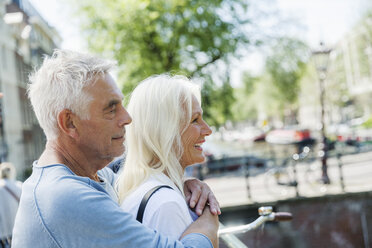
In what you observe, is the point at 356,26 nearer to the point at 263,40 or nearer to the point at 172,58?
the point at 263,40

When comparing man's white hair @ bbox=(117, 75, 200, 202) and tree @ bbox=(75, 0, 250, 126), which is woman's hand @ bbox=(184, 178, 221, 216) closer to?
man's white hair @ bbox=(117, 75, 200, 202)

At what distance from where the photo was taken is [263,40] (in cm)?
1576

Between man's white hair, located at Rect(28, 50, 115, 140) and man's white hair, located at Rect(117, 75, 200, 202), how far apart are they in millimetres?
251

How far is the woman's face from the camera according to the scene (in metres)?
1.58

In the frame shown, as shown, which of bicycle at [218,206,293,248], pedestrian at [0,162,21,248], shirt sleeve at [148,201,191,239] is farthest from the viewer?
pedestrian at [0,162,21,248]

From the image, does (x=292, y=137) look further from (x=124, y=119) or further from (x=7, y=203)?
(x=124, y=119)

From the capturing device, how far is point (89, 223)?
3.31 feet

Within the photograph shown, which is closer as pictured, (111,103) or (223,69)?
(111,103)

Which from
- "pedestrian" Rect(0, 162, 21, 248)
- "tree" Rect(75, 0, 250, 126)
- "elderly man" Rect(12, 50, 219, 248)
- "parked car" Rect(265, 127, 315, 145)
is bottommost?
"parked car" Rect(265, 127, 315, 145)

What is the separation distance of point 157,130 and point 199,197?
0.31 m

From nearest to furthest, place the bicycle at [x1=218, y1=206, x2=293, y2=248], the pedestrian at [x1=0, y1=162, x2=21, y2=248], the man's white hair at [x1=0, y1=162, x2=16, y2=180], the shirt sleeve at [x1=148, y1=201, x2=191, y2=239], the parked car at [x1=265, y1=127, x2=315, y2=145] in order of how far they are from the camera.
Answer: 1. the shirt sleeve at [x1=148, y1=201, x2=191, y2=239]
2. the bicycle at [x1=218, y1=206, x2=293, y2=248]
3. the pedestrian at [x1=0, y1=162, x2=21, y2=248]
4. the man's white hair at [x1=0, y1=162, x2=16, y2=180]
5. the parked car at [x1=265, y1=127, x2=315, y2=145]

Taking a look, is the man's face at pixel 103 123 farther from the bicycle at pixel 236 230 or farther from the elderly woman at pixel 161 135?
the bicycle at pixel 236 230

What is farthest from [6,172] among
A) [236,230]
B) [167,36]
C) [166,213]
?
[167,36]

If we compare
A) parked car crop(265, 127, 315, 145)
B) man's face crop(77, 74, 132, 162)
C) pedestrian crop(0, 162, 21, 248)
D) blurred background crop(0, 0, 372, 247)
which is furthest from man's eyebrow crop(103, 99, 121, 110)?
parked car crop(265, 127, 315, 145)
